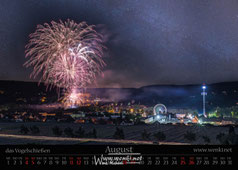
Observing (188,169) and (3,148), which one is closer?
(188,169)

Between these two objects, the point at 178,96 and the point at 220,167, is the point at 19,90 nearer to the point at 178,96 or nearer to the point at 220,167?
the point at 178,96

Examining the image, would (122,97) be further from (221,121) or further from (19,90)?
(221,121)

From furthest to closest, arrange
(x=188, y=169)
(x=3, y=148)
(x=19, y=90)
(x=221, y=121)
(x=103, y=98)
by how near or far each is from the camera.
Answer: (x=103, y=98)
(x=19, y=90)
(x=221, y=121)
(x=3, y=148)
(x=188, y=169)

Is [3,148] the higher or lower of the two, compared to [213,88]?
lower

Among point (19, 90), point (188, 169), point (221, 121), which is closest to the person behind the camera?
point (188, 169)

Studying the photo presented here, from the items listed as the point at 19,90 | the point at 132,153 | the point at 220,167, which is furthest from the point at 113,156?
the point at 19,90

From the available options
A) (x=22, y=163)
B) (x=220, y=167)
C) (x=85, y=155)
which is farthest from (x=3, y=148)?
(x=220, y=167)

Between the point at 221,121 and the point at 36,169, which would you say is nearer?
the point at 36,169

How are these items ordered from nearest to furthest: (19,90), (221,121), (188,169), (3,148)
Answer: (188,169), (3,148), (221,121), (19,90)

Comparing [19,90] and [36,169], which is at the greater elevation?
[19,90]
